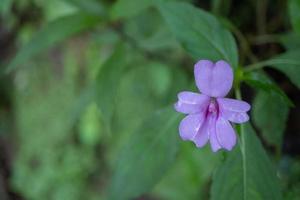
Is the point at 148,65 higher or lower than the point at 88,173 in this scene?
higher

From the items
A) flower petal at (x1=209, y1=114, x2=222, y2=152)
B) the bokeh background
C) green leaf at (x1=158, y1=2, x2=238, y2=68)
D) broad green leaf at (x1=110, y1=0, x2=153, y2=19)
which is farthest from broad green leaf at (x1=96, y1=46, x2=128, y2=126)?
flower petal at (x1=209, y1=114, x2=222, y2=152)

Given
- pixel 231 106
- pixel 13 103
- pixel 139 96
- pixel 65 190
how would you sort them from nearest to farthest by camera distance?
pixel 231 106 < pixel 139 96 < pixel 65 190 < pixel 13 103

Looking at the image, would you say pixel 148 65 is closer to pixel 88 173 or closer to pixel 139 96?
pixel 139 96

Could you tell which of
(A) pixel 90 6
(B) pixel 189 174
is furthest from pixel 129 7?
(B) pixel 189 174

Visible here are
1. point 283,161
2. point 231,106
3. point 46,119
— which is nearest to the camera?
point 231,106

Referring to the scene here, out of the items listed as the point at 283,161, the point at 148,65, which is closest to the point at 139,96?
the point at 148,65

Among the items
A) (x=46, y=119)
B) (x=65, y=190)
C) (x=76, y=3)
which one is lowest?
(x=65, y=190)

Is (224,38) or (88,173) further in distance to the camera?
(88,173)

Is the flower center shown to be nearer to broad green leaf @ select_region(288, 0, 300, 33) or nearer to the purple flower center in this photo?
the purple flower center
